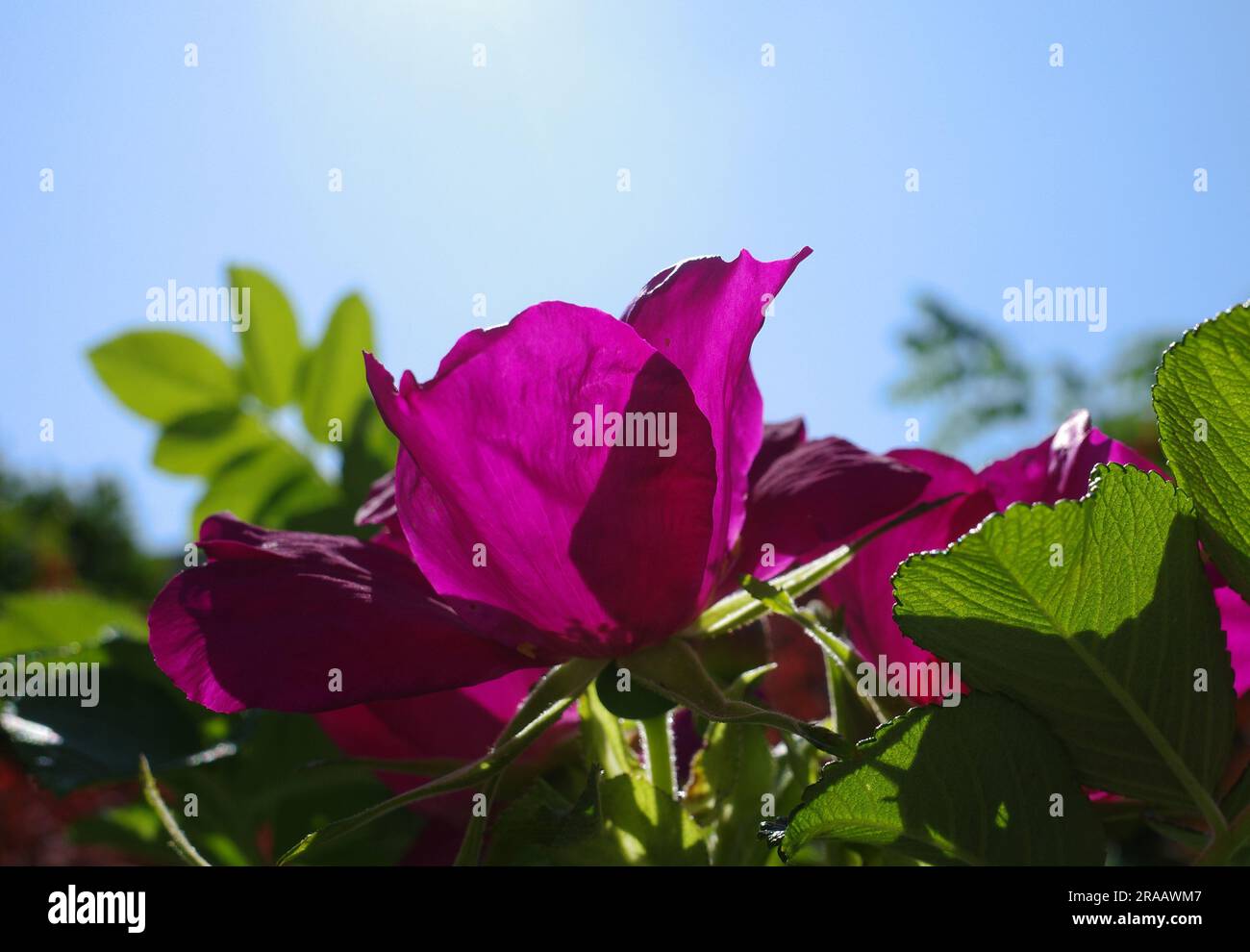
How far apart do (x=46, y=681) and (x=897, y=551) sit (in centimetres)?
43

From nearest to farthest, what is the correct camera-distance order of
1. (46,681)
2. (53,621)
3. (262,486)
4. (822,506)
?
(822,506) < (46,681) < (53,621) < (262,486)

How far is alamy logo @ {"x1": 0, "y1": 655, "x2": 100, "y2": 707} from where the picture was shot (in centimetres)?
56

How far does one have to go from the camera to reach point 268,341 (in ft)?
3.15

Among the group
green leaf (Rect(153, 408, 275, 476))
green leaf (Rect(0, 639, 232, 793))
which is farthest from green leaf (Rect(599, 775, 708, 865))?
green leaf (Rect(153, 408, 275, 476))

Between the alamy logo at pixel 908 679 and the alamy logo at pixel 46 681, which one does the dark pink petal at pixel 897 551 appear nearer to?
the alamy logo at pixel 908 679

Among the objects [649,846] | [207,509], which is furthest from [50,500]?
[649,846]

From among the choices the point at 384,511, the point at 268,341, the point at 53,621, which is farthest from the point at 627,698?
the point at 268,341

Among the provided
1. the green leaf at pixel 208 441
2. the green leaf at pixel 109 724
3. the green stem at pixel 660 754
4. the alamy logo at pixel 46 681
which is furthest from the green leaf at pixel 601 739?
the green leaf at pixel 208 441

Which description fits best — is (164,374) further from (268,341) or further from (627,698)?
(627,698)

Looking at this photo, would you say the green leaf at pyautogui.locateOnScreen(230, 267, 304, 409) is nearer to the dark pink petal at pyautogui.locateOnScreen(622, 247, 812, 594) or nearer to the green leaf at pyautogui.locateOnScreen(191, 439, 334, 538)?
the green leaf at pyautogui.locateOnScreen(191, 439, 334, 538)

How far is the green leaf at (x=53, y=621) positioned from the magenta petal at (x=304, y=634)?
448 millimetres

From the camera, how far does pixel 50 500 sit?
7.20 metres
